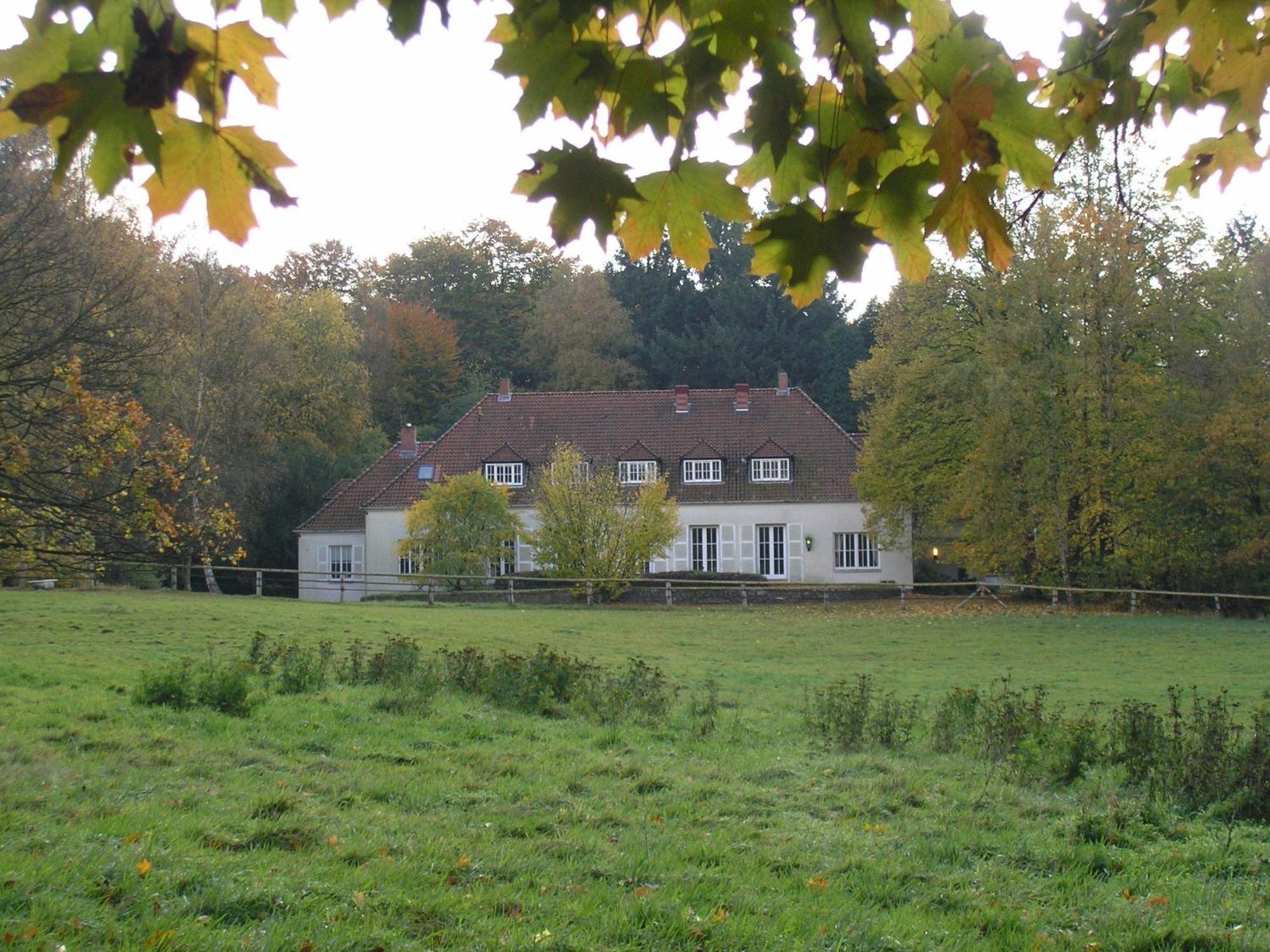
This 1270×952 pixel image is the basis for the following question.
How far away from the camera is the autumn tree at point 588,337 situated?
57.4 m

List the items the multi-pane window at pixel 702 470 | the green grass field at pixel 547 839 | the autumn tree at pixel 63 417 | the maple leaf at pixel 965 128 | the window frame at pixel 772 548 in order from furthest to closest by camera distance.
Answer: the multi-pane window at pixel 702 470, the window frame at pixel 772 548, the autumn tree at pixel 63 417, the green grass field at pixel 547 839, the maple leaf at pixel 965 128

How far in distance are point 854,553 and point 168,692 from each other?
114ft

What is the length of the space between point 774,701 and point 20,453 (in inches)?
361

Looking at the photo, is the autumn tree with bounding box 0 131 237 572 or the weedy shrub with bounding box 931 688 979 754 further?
the autumn tree with bounding box 0 131 237 572

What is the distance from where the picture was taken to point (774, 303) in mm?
52438

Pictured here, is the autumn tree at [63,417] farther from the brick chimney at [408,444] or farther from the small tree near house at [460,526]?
the brick chimney at [408,444]

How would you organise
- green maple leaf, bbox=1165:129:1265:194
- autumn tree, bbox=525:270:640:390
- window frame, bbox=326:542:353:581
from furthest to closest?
autumn tree, bbox=525:270:640:390, window frame, bbox=326:542:353:581, green maple leaf, bbox=1165:129:1265:194

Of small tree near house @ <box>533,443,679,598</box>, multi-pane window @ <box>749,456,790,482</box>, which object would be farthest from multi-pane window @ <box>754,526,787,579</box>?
small tree near house @ <box>533,443,679,598</box>

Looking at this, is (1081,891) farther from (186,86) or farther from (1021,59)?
(186,86)

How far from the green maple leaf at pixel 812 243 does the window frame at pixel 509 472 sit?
41.1 meters

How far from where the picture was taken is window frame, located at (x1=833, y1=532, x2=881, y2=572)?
42.0m

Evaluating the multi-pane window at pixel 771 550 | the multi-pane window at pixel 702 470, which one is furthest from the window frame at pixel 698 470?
the multi-pane window at pixel 771 550

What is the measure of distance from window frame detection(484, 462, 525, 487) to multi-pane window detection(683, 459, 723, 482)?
6.41m

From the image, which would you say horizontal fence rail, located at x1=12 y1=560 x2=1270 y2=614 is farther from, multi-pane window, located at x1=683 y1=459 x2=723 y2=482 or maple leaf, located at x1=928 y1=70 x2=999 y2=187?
maple leaf, located at x1=928 y1=70 x2=999 y2=187
